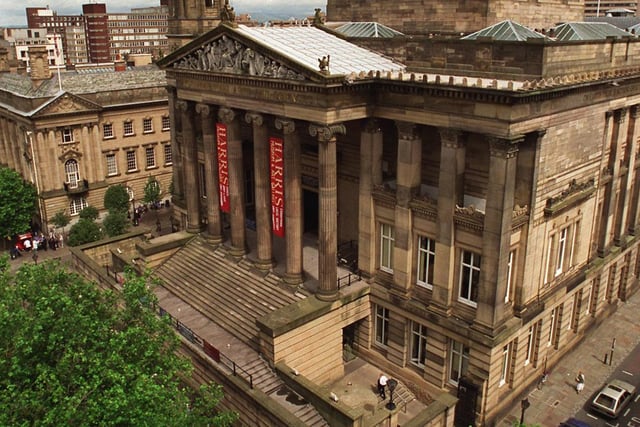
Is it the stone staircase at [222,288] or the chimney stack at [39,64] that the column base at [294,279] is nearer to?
the stone staircase at [222,288]

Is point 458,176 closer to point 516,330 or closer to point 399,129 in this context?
point 399,129

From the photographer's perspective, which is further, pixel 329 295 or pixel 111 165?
pixel 111 165

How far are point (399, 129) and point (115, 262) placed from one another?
28940 millimetres

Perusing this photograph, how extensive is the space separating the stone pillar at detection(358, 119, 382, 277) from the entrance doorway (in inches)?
374

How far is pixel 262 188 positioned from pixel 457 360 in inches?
653

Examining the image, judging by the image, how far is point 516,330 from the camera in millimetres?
33125

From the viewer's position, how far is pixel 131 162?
76125 mm

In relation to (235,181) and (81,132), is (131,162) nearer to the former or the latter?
(81,132)

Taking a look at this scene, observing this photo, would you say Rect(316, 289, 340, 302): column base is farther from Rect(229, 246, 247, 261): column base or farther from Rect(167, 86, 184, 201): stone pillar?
Rect(167, 86, 184, 201): stone pillar

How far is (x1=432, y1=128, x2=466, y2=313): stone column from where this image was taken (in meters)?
31.4

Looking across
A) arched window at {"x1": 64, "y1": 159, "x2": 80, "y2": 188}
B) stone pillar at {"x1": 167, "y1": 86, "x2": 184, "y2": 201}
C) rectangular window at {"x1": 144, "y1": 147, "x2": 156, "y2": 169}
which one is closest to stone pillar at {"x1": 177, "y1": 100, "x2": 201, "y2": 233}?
stone pillar at {"x1": 167, "y1": 86, "x2": 184, "y2": 201}

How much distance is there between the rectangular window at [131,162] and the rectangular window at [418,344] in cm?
5109

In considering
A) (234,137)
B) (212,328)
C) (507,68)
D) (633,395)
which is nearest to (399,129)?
(507,68)

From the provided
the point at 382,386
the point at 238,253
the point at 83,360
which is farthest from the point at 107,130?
the point at 83,360
